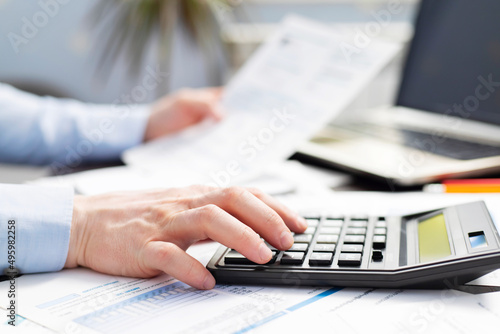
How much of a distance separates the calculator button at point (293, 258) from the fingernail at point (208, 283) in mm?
63

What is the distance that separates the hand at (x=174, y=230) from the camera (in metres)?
0.45

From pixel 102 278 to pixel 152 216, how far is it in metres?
0.08

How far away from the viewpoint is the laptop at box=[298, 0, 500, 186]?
731mm

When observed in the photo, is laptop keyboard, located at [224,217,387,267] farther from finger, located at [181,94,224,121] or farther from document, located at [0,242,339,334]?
finger, located at [181,94,224,121]

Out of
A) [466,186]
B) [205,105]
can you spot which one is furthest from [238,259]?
[205,105]

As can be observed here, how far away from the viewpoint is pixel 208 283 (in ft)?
1.45

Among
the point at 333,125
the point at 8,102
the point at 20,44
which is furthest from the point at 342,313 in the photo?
the point at 20,44
